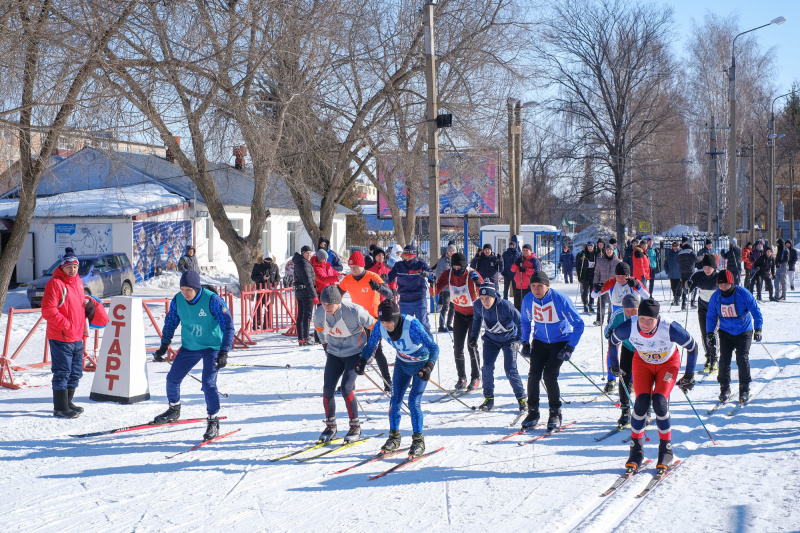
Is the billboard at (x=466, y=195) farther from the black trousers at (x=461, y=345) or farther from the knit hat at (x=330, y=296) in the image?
the knit hat at (x=330, y=296)

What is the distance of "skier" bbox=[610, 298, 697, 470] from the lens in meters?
5.96

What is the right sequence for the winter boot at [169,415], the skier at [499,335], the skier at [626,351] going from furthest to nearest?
1. the skier at [499,335]
2. the winter boot at [169,415]
3. the skier at [626,351]

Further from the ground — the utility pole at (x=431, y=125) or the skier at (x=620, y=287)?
the utility pole at (x=431, y=125)

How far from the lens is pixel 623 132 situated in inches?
1373

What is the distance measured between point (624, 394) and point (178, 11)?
32.1 ft

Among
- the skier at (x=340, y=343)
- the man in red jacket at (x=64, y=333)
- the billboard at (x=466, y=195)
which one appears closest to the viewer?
the skier at (x=340, y=343)

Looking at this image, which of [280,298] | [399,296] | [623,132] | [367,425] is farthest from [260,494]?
[623,132]

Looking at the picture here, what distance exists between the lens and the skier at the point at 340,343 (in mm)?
6824

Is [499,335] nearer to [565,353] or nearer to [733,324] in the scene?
[565,353]

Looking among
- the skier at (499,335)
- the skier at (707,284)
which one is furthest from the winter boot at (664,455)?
the skier at (707,284)

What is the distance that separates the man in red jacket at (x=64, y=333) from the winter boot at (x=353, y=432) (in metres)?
3.35

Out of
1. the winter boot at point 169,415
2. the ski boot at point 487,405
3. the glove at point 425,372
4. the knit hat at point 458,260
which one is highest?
→ the knit hat at point 458,260

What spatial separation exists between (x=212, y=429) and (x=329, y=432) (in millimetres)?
1213

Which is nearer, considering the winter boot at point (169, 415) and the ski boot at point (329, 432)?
the ski boot at point (329, 432)
